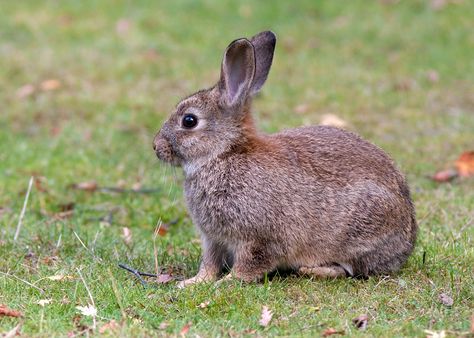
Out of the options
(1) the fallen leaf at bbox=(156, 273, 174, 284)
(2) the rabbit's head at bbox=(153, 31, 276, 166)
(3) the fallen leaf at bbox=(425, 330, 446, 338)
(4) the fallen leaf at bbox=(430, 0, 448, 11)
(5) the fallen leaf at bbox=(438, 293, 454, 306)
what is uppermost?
(4) the fallen leaf at bbox=(430, 0, 448, 11)

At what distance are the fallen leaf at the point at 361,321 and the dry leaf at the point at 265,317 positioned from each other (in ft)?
1.49

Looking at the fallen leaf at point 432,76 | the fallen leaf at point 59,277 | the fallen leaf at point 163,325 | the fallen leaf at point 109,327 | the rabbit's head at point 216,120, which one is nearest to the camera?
the fallen leaf at point 109,327

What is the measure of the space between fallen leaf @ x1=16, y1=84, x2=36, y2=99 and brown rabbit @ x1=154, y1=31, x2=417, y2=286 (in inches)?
228

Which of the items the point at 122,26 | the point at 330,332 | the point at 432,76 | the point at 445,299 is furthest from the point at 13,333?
the point at 122,26

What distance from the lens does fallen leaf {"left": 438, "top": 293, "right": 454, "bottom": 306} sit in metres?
5.12

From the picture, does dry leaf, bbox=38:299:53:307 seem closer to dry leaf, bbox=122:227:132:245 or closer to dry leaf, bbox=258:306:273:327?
dry leaf, bbox=258:306:273:327

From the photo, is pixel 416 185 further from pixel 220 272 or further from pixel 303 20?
pixel 303 20

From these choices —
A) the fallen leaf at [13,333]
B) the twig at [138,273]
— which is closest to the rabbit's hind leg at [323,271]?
the twig at [138,273]

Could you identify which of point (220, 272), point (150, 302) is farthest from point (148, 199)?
point (150, 302)

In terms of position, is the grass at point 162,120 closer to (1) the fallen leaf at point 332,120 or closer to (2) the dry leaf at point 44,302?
(2) the dry leaf at point 44,302

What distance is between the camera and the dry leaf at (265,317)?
15.8 ft

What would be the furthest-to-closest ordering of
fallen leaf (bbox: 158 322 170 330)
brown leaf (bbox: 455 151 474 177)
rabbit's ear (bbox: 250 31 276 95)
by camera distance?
brown leaf (bbox: 455 151 474 177)
rabbit's ear (bbox: 250 31 276 95)
fallen leaf (bbox: 158 322 170 330)

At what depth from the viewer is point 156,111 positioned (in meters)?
10.5

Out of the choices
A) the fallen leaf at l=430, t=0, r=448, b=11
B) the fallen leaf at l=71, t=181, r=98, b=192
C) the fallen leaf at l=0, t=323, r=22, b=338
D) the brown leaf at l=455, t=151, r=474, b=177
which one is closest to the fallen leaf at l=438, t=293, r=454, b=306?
the fallen leaf at l=0, t=323, r=22, b=338
